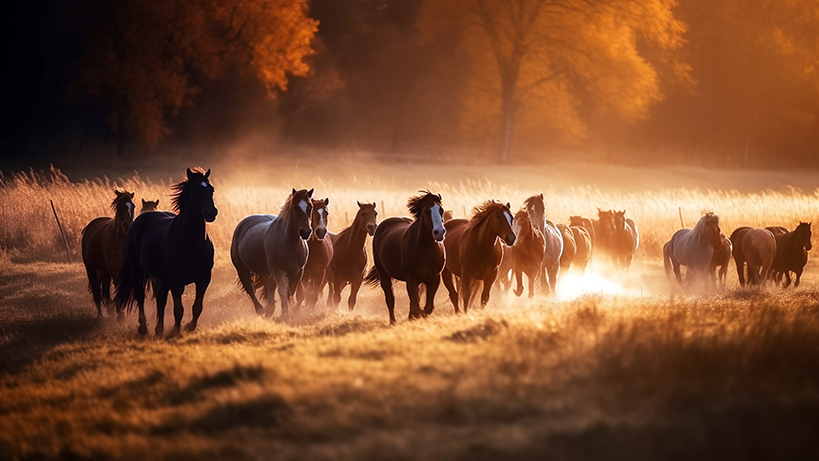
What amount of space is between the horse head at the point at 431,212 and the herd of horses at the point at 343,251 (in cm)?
1

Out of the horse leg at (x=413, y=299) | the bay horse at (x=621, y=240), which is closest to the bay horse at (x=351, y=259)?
the horse leg at (x=413, y=299)

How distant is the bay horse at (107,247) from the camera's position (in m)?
14.2

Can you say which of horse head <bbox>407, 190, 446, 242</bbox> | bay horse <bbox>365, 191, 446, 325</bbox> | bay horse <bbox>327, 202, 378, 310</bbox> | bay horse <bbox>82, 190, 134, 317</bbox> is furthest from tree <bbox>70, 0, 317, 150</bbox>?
horse head <bbox>407, 190, 446, 242</bbox>

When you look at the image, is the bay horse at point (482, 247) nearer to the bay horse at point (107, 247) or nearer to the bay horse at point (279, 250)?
the bay horse at point (279, 250)

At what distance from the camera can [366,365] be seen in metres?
7.65

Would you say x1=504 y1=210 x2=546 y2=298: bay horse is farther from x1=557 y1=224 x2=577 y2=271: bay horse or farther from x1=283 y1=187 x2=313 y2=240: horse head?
x1=283 y1=187 x2=313 y2=240: horse head

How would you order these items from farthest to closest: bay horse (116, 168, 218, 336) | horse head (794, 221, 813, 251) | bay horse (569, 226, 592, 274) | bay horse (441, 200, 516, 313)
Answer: bay horse (569, 226, 592, 274)
horse head (794, 221, 813, 251)
bay horse (441, 200, 516, 313)
bay horse (116, 168, 218, 336)

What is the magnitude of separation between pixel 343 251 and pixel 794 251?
334 inches

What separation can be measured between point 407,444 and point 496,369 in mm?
1591

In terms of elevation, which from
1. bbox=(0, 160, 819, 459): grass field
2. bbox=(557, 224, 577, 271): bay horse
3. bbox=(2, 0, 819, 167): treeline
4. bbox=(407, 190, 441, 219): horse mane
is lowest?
bbox=(0, 160, 819, 459): grass field

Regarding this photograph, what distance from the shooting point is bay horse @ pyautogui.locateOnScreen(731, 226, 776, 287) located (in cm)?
1720

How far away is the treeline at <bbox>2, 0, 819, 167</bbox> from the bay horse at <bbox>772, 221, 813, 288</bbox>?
24.1m

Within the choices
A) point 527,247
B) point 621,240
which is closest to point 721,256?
point 621,240

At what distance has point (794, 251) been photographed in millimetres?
17172
